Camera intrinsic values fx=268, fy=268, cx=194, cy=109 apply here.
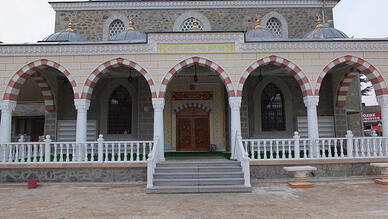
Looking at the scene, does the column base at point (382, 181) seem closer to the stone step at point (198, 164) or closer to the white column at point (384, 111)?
the white column at point (384, 111)

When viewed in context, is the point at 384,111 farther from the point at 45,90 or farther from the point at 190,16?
the point at 45,90

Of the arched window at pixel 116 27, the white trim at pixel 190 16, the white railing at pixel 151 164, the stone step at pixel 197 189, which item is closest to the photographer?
the stone step at pixel 197 189

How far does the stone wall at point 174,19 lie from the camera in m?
12.8

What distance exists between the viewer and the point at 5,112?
801cm

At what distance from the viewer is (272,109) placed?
→ 11.4 metres

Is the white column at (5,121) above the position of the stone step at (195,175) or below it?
above

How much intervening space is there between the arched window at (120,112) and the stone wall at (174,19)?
3.30 m

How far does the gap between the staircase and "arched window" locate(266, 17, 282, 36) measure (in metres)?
8.21

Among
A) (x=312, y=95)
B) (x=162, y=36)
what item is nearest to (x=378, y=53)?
(x=312, y=95)

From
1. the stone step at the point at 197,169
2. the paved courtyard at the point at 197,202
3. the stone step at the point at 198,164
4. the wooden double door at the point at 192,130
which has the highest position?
the wooden double door at the point at 192,130

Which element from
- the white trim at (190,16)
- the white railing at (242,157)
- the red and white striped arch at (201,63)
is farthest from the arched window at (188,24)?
the white railing at (242,157)

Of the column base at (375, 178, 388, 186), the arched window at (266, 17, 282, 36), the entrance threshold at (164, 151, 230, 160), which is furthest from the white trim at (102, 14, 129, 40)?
the column base at (375, 178, 388, 186)

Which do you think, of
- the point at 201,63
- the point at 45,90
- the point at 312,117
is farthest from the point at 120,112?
the point at 312,117

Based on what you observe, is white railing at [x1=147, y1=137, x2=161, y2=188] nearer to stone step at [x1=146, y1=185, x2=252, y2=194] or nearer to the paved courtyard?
stone step at [x1=146, y1=185, x2=252, y2=194]
